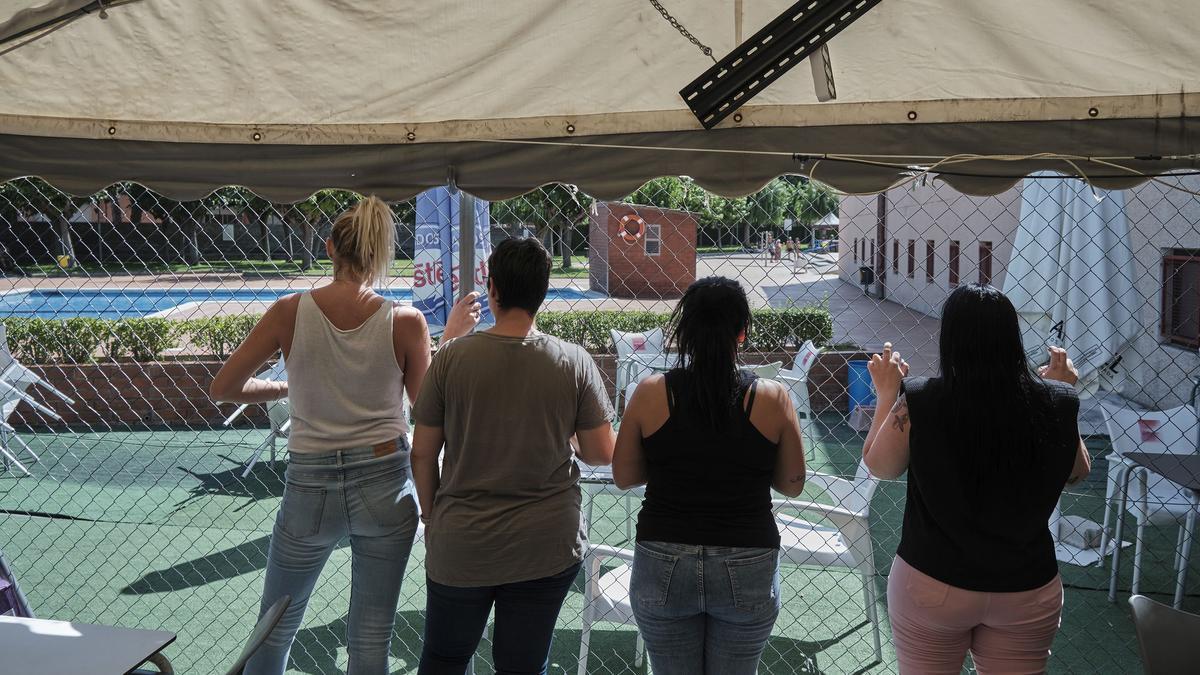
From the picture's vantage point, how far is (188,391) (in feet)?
28.8

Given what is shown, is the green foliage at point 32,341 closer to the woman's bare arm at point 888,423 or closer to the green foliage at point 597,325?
the green foliage at point 597,325

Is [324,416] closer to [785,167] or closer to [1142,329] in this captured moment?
[785,167]

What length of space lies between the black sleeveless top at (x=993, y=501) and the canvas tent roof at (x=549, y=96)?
2.46ft

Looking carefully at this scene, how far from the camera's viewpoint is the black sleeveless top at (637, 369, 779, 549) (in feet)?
7.11

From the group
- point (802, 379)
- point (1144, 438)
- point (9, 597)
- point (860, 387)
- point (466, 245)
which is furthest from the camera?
point (860, 387)

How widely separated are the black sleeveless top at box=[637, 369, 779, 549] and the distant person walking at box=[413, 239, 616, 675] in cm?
21

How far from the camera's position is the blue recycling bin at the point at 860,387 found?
336 inches

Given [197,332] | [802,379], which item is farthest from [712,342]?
[197,332]

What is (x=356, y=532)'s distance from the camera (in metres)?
2.45

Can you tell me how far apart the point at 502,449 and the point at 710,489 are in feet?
1.69

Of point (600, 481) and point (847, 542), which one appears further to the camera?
point (847, 542)

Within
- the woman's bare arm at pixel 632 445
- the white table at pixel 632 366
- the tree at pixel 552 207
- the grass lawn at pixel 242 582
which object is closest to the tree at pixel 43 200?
the grass lawn at pixel 242 582

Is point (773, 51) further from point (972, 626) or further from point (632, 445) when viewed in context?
point (972, 626)

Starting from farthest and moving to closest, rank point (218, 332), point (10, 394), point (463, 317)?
point (218, 332) < point (10, 394) < point (463, 317)
